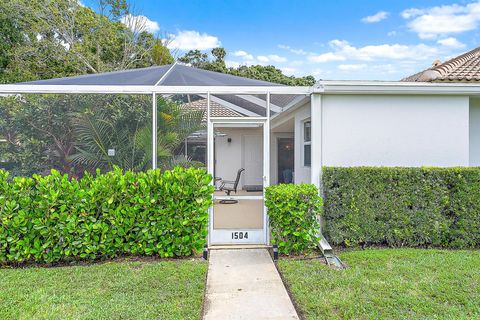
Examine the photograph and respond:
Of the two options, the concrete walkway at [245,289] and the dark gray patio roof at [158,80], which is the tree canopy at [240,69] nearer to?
the dark gray patio roof at [158,80]

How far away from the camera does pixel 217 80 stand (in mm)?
6801

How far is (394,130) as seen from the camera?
607 cm

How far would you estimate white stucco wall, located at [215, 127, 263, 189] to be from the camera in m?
6.02

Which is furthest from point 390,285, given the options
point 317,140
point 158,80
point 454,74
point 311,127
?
point 454,74

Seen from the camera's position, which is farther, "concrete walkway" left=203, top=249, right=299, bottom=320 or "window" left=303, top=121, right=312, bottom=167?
"window" left=303, top=121, right=312, bottom=167

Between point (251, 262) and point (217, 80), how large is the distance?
395 centimetres

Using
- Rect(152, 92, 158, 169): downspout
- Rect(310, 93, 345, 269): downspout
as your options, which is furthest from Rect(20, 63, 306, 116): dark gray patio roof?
Rect(310, 93, 345, 269): downspout

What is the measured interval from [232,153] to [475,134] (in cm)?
562

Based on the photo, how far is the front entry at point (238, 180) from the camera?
5.89 m

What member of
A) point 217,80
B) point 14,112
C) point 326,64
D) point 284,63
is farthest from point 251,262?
point 284,63

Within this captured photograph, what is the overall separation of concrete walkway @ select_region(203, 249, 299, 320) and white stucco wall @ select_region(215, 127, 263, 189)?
60.1 inches

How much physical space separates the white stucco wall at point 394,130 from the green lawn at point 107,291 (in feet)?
11.7

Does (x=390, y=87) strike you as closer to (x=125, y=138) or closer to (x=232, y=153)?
(x=232, y=153)

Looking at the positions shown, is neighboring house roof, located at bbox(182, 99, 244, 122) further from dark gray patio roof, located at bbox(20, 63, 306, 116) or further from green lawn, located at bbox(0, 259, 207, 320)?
green lawn, located at bbox(0, 259, 207, 320)
